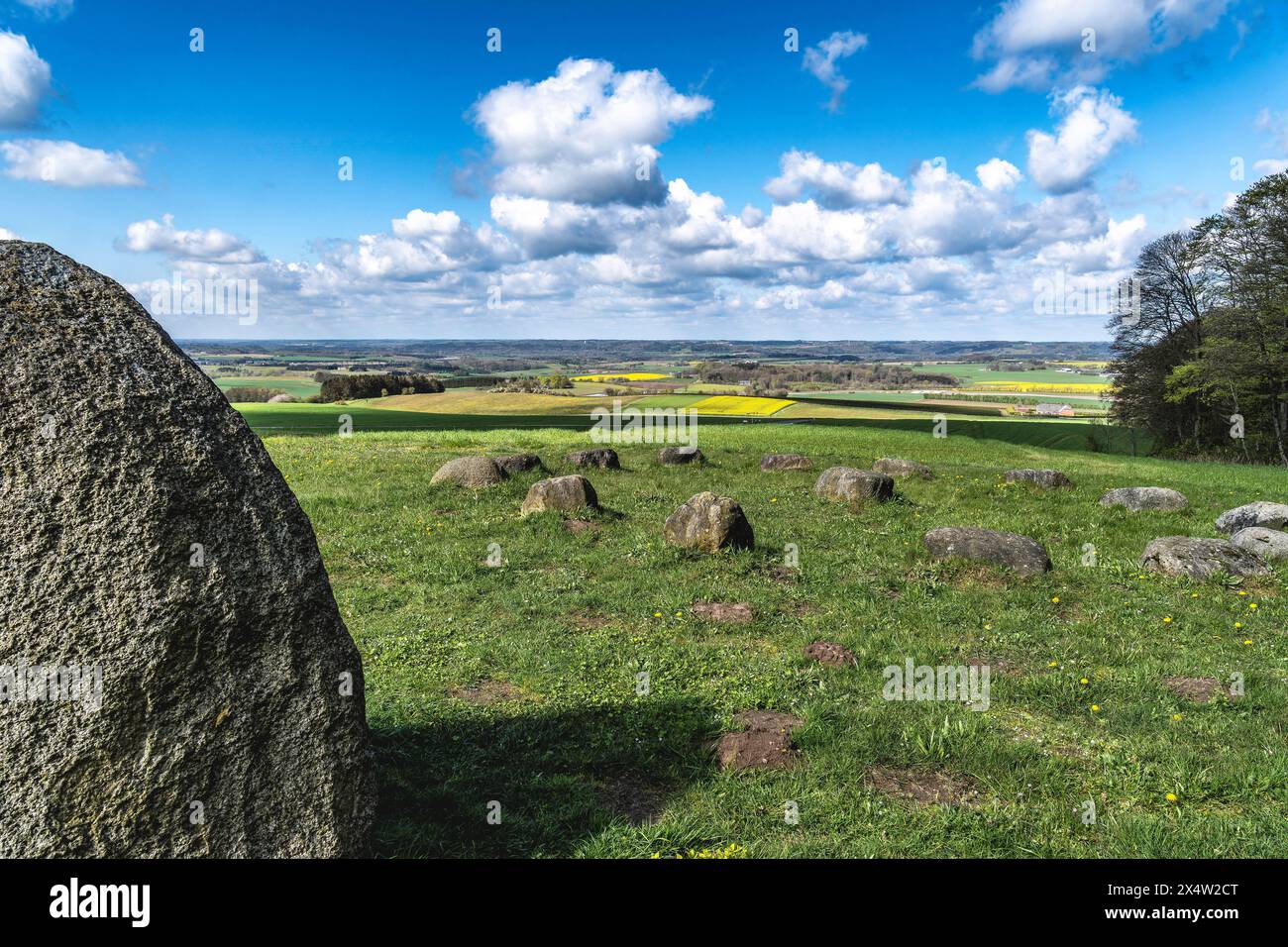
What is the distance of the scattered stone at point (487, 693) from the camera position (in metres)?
8.80

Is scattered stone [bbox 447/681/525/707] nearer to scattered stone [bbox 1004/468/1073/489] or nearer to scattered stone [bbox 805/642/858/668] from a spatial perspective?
scattered stone [bbox 805/642/858/668]

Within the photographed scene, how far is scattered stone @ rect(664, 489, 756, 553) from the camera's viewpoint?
49.6 ft

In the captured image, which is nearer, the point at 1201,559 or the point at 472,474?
the point at 1201,559

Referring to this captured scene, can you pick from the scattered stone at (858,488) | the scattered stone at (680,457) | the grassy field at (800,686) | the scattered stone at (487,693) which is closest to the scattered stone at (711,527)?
the grassy field at (800,686)

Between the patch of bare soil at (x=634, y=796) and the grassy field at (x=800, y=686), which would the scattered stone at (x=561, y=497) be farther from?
the patch of bare soil at (x=634, y=796)

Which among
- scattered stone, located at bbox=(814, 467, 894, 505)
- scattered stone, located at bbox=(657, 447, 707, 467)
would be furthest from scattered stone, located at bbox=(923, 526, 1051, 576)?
scattered stone, located at bbox=(657, 447, 707, 467)

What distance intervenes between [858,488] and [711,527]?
743cm

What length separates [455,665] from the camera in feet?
32.3

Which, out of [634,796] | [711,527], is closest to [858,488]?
[711,527]

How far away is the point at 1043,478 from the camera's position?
2392 cm

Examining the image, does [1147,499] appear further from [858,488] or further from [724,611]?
[724,611]

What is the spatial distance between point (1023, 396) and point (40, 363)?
134m
